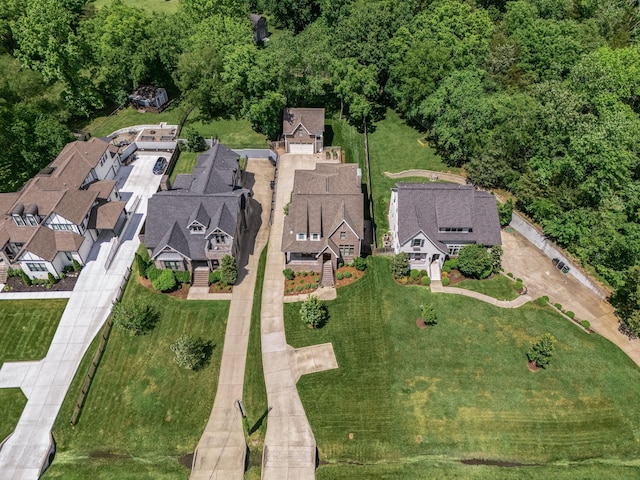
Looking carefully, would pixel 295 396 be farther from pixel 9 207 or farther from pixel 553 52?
pixel 553 52

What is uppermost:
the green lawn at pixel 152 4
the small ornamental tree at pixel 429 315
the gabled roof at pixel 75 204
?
the green lawn at pixel 152 4

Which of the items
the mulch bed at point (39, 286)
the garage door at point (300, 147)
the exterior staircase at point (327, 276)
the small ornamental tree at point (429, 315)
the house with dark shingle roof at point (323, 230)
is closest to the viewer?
the small ornamental tree at point (429, 315)

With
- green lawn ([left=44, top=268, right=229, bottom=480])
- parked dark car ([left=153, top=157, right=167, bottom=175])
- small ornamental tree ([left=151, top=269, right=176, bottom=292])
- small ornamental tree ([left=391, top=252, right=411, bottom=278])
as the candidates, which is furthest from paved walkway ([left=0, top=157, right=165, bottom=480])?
small ornamental tree ([left=391, top=252, right=411, bottom=278])

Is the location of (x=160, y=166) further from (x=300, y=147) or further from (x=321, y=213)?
(x=321, y=213)

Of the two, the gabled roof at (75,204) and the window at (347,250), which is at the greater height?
the gabled roof at (75,204)

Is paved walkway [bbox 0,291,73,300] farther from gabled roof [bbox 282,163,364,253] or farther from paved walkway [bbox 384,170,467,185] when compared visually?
paved walkway [bbox 384,170,467,185]

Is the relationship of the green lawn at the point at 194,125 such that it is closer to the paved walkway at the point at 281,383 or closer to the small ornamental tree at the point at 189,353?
the paved walkway at the point at 281,383

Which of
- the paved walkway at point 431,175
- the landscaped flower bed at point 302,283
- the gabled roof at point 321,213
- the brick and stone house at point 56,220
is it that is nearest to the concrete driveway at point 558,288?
the paved walkway at point 431,175
